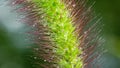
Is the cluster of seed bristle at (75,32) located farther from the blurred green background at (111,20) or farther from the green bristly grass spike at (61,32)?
the blurred green background at (111,20)

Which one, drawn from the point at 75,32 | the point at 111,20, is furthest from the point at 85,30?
the point at 111,20

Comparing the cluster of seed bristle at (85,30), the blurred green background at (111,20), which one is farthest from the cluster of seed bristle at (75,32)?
the blurred green background at (111,20)

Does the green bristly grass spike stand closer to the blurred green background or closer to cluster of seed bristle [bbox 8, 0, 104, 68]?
cluster of seed bristle [bbox 8, 0, 104, 68]

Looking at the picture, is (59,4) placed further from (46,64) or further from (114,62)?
(114,62)

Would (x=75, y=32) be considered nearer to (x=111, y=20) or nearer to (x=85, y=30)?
(x=85, y=30)

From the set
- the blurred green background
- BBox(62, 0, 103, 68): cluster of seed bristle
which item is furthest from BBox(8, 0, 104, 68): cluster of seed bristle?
the blurred green background

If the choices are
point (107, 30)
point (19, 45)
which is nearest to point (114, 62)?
point (107, 30)
